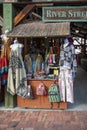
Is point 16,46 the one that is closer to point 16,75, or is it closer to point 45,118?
point 16,75

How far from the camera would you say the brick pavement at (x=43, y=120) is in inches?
263

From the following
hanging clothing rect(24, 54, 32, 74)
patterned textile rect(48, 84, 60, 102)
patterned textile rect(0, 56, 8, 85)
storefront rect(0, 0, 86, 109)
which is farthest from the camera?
hanging clothing rect(24, 54, 32, 74)

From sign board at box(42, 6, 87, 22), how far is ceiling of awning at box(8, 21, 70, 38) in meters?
0.13

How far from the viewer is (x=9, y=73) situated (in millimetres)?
8172

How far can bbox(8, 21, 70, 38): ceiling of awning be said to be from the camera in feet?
25.0

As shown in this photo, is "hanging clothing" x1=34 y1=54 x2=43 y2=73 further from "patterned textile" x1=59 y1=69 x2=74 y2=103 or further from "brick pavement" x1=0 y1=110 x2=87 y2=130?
"brick pavement" x1=0 y1=110 x2=87 y2=130

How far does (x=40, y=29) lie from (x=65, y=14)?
2.47 ft

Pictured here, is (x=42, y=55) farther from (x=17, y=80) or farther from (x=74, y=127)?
(x=74, y=127)

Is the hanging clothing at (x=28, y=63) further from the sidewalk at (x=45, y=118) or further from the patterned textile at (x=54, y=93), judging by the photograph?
the sidewalk at (x=45, y=118)

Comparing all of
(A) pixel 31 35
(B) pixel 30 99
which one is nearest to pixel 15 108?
(B) pixel 30 99

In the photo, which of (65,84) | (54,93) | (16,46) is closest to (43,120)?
(54,93)

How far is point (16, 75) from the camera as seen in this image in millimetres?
8102

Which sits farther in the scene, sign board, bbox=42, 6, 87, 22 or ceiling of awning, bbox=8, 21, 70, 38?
sign board, bbox=42, 6, 87, 22

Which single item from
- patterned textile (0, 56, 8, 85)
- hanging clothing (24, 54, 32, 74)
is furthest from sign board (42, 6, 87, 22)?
patterned textile (0, 56, 8, 85)
